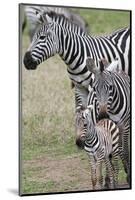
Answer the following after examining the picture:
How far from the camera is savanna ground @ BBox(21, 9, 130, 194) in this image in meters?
5.57

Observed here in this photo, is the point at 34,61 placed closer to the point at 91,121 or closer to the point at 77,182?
the point at 91,121

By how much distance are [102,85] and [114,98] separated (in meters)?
0.17

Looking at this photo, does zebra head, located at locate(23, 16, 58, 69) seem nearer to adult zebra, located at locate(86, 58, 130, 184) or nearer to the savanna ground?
the savanna ground

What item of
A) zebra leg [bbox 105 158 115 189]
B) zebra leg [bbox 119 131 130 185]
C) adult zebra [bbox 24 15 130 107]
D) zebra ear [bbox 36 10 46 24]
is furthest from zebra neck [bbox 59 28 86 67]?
zebra leg [bbox 105 158 115 189]

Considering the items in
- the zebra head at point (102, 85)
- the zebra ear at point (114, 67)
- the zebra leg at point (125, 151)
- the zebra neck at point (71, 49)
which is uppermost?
the zebra neck at point (71, 49)

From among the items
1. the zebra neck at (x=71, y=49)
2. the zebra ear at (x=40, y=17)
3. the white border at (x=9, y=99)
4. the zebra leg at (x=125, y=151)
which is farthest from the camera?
the zebra leg at (x=125, y=151)

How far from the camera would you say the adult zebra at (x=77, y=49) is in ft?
18.4

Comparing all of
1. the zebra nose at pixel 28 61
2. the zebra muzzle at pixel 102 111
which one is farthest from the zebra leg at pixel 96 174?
the zebra nose at pixel 28 61

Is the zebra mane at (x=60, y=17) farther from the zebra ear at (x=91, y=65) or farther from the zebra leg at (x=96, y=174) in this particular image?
the zebra leg at (x=96, y=174)

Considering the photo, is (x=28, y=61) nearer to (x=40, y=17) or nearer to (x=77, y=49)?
(x=40, y=17)

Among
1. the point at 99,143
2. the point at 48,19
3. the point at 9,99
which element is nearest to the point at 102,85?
the point at 99,143

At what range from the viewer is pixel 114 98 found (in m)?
5.88

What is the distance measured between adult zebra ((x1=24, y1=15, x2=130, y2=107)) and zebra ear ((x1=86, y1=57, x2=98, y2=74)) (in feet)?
0.09

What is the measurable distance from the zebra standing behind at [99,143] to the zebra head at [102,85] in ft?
0.31
